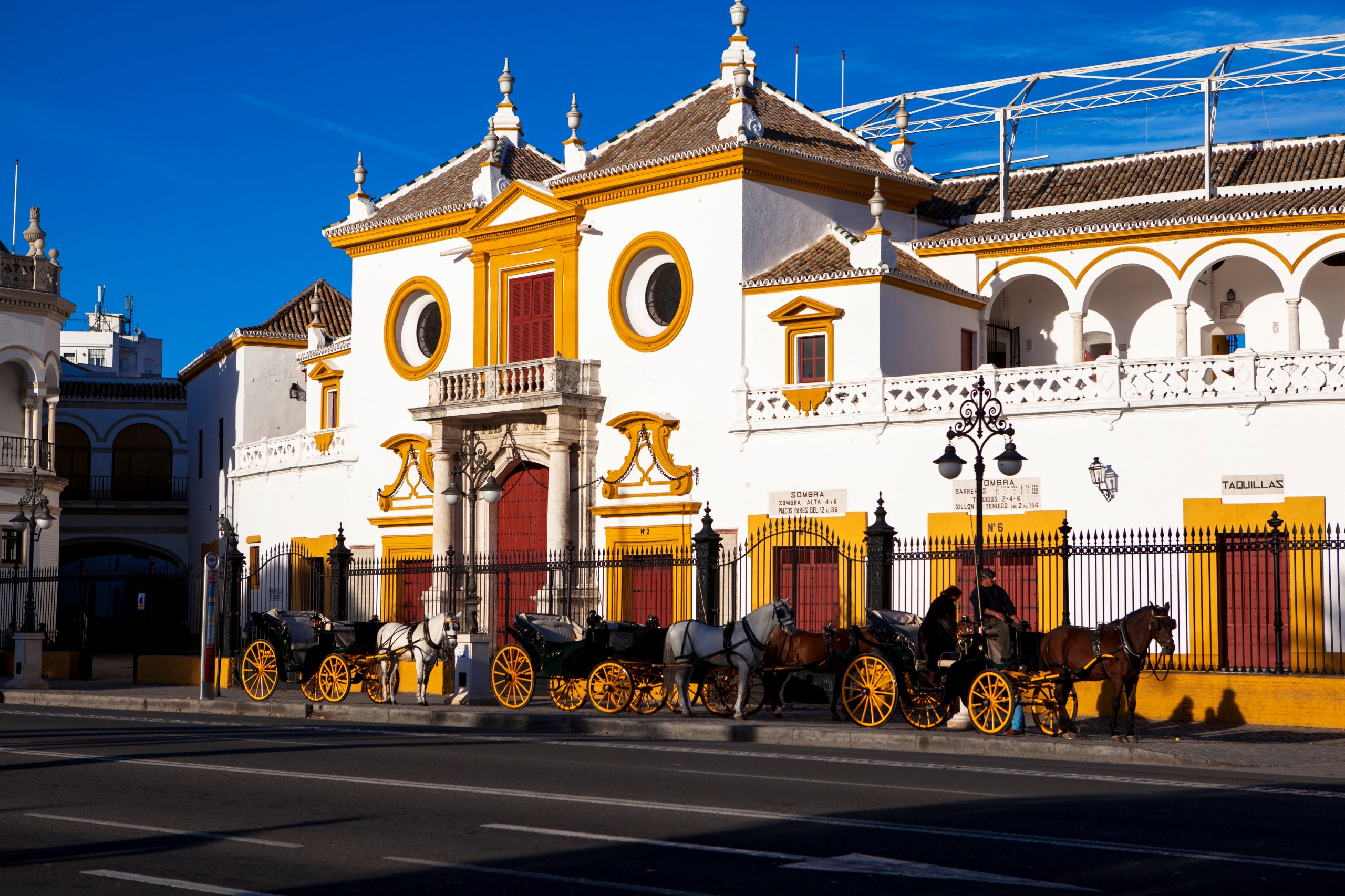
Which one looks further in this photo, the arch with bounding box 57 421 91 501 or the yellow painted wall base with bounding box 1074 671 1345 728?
the arch with bounding box 57 421 91 501

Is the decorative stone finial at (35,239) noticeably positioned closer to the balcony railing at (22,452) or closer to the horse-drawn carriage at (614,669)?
the balcony railing at (22,452)

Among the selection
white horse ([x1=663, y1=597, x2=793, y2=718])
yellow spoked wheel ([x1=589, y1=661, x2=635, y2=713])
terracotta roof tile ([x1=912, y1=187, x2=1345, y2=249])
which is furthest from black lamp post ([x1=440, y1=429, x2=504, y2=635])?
white horse ([x1=663, y1=597, x2=793, y2=718])

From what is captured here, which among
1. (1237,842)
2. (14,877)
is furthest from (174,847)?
(1237,842)

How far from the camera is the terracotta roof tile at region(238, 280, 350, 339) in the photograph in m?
47.6

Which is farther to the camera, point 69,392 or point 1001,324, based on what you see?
point 69,392

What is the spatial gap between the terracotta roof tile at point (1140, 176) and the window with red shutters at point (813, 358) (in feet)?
20.5

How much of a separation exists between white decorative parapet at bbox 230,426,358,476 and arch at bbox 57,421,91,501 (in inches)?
519

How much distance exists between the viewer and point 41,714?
70.7 ft

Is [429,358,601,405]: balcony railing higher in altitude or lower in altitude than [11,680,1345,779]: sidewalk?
higher

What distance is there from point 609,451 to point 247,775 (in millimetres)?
19650

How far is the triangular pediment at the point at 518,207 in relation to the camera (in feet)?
108

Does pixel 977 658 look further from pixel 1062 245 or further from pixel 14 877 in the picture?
pixel 1062 245

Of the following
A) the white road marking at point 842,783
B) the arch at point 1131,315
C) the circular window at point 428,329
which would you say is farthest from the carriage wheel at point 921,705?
the circular window at point 428,329

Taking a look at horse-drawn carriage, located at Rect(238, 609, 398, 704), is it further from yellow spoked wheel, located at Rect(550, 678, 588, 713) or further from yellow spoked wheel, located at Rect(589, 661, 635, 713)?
yellow spoked wheel, located at Rect(589, 661, 635, 713)
